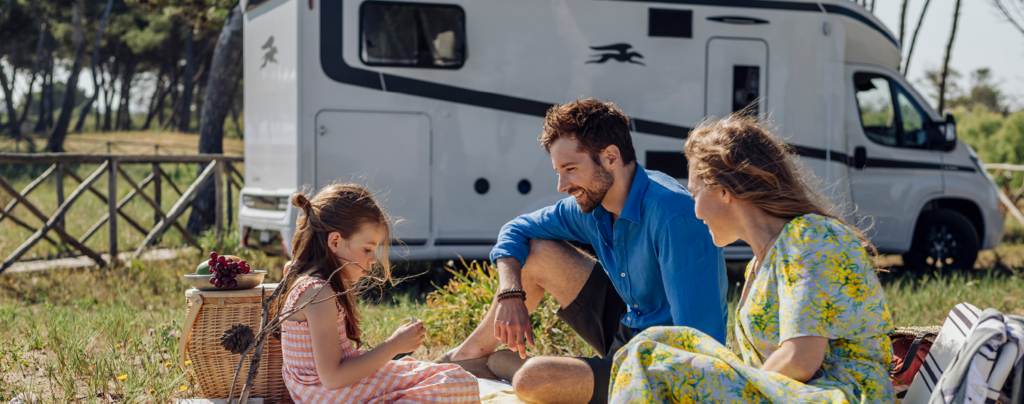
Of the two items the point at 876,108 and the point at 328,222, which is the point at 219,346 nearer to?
the point at 328,222

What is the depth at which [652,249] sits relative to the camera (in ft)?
8.20

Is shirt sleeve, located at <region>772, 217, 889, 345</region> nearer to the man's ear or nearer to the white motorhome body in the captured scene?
the man's ear

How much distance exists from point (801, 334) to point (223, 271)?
6.38 ft

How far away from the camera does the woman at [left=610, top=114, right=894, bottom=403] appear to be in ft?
5.35

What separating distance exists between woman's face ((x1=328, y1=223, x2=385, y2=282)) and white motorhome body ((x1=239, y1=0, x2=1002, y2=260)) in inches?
114

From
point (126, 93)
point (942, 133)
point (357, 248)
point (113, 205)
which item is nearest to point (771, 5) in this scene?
point (942, 133)

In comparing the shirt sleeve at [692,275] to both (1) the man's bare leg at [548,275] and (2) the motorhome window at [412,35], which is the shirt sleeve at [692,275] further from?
(2) the motorhome window at [412,35]

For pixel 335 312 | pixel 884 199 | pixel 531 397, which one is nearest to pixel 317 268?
pixel 335 312

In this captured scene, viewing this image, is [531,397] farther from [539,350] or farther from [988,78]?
[988,78]

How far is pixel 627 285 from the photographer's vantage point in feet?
8.74

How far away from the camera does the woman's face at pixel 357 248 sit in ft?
7.82

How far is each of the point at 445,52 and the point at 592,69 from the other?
3.61ft

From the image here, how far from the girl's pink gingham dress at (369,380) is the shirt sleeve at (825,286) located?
1.13 meters

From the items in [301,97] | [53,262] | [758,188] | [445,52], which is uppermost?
[445,52]
